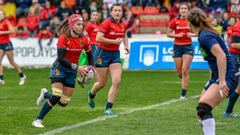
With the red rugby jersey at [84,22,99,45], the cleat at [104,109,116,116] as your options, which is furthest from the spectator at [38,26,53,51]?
the cleat at [104,109,116,116]

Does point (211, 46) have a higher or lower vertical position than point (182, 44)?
higher

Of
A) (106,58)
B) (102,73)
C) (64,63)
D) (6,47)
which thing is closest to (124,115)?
(102,73)

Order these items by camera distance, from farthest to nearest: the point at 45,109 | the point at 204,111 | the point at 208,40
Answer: the point at 45,109
the point at 204,111
the point at 208,40

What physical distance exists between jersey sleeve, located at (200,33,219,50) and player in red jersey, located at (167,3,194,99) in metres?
7.93

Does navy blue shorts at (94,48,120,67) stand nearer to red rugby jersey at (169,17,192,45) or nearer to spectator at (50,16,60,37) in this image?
red rugby jersey at (169,17,192,45)

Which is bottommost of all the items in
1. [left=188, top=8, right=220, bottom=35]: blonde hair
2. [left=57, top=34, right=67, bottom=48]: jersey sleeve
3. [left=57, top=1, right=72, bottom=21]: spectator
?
[left=57, top=1, right=72, bottom=21]: spectator

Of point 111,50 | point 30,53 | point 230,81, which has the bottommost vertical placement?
point 30,53

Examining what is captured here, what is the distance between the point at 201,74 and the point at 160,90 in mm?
6507

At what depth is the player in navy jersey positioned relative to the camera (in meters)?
10.8

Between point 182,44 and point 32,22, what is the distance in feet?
48.4

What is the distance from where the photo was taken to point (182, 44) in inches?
753

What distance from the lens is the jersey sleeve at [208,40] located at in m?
10.8

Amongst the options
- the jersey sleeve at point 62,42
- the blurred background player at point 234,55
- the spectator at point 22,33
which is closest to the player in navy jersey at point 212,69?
the jersey sleeve at point 62,42

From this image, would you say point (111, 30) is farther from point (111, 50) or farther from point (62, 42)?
point (62, 42)
